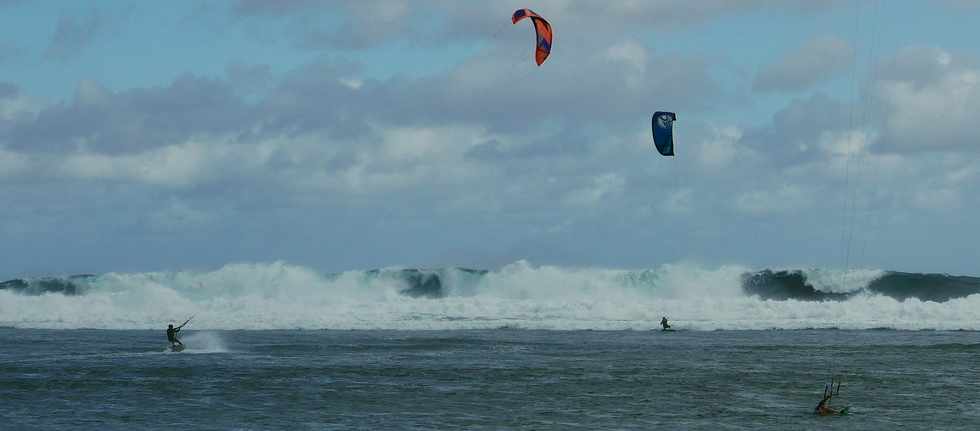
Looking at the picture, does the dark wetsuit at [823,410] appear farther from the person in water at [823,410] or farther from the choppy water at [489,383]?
the choppy water at [489,383]

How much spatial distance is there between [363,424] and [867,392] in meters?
9.58

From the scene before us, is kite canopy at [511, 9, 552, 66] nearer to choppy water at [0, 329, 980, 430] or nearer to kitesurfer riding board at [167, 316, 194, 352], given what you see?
choppy water at [0, 329, 980, 430]

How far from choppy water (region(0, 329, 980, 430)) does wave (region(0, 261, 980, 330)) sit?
8261 millimetres

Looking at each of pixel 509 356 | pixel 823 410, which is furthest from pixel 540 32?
pixel 823 410

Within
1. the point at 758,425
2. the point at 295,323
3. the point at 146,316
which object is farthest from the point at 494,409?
the point at 146,316

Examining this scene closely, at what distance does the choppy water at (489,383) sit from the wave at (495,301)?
8.26m

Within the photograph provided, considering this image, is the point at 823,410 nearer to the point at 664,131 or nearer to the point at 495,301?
the point at 664,131

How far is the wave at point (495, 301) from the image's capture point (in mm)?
43531

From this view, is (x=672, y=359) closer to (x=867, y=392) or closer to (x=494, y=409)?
(x=867, y=392)

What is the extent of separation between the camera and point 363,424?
18203 mm

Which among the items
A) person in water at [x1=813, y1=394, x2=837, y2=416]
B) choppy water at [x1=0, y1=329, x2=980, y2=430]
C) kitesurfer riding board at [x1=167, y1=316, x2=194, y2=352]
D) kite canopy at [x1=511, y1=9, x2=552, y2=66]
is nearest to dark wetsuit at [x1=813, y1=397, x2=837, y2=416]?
person in water at [x1=813, y1=394, x2=837, y2=416]

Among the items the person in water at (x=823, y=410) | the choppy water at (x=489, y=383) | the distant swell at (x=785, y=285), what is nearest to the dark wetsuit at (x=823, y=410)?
the person in water at (x=823, y=410)

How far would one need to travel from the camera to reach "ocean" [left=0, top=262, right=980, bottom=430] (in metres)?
19.2

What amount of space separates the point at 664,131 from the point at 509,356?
6850 millimetres
